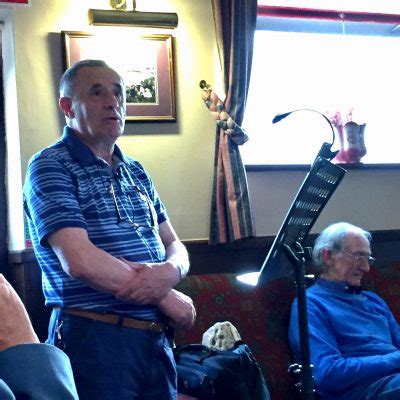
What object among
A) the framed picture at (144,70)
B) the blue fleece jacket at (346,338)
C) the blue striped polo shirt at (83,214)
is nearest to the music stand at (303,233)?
the blue striped polo shirt at (83,214)

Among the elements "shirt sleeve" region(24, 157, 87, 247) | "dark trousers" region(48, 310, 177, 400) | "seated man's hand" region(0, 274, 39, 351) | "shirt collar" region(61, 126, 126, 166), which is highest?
"shirt collar" region(61, 126, 126, 166)

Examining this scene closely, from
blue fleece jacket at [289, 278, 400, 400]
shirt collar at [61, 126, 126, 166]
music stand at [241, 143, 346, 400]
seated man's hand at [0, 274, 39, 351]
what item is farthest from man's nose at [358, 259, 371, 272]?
seated man's hand at [0, 274, 39, 351]

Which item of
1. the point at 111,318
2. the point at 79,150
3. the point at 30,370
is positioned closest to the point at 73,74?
the point at 79,150

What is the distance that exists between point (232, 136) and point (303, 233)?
1.10m

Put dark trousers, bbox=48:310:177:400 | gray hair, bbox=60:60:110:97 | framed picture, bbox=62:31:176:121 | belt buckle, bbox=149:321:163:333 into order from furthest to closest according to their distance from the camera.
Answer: framed picture, bbox=62:31:176:121
gray hair, bbox=60:60:110:97
belt buckle, bbox=149:321:163:333
dark trousers, bbox=48:310:177:400

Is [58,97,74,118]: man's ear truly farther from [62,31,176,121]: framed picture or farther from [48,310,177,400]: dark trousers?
[62,31,176,121]: framed picture

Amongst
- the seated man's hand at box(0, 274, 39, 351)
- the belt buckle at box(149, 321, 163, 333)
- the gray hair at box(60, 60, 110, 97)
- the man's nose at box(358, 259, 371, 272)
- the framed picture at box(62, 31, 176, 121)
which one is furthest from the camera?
the framed picture at box(62, 31, 176, 121)

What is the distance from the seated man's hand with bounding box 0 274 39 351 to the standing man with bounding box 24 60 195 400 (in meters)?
0.63

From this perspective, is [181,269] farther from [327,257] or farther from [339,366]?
[327,257]

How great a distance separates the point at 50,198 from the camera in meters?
1.92

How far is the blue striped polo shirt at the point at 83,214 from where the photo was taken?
6.31 ft

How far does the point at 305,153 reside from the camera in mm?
3639

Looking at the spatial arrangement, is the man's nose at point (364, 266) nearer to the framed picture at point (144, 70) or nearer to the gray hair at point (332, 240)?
the gray hair at point (332, 240)

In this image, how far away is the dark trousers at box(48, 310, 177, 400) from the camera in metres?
1.88
